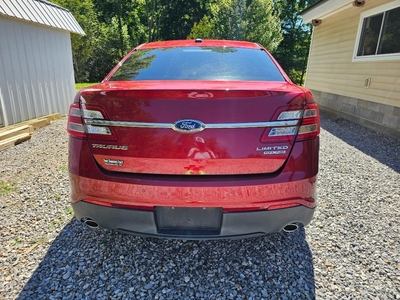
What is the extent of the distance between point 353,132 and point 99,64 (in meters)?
20.5

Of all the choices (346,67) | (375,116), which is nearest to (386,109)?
(375,116)

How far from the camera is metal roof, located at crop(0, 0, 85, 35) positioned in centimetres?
522

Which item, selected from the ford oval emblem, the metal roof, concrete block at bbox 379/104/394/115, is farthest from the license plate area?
concrete block at bbox 379/104/394/115

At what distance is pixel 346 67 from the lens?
7938mm

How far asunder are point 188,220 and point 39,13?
6606 mm

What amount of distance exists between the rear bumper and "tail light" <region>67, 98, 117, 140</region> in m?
0.44

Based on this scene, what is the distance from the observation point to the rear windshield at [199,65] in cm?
209

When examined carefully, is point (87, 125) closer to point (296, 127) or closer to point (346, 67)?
point (296, 127)

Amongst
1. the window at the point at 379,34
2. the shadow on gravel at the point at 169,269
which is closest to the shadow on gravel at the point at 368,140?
the window at the point at 379,34

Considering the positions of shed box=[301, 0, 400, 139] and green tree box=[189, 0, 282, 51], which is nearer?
shed box=[301, 0, 400, 139]

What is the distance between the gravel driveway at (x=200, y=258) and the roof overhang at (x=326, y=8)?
6484mm

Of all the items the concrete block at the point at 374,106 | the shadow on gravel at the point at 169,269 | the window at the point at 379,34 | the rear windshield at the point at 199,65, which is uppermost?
the window at the point at 379,34

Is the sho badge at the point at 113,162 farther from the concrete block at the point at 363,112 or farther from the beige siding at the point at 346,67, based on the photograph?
the concrete block at the point at 363,112

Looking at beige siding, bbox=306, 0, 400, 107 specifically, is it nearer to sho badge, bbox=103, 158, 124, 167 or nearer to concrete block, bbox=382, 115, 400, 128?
concrete block, bbox=382, 115, 400, 128
